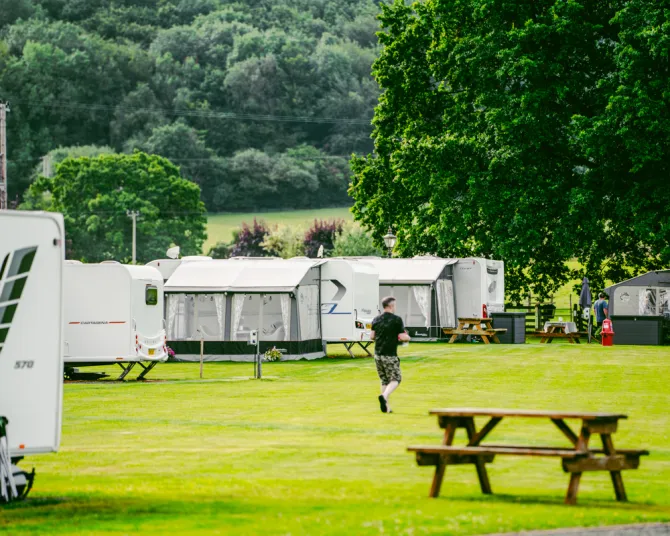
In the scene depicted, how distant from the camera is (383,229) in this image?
5109 cm

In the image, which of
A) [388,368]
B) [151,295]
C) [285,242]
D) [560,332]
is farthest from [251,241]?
[388,368]

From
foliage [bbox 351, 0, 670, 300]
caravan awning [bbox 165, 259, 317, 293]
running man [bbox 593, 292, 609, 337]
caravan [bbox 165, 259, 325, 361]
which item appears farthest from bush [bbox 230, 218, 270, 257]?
caravan [bbox 165, 259, 325, 361]

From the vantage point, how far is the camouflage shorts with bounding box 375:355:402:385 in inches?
789

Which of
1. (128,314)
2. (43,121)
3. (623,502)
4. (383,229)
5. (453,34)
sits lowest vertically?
(623,502)

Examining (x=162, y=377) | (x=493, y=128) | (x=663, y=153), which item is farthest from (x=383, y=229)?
(x=162, y=377)

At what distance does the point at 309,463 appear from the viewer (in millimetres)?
13930

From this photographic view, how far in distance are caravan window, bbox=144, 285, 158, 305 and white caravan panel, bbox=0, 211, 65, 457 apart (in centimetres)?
1745

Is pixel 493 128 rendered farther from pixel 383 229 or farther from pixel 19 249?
pixel 19 249

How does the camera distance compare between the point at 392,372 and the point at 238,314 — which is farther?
the point at 238,314

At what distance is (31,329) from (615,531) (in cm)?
530

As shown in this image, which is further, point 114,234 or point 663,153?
point 114,234

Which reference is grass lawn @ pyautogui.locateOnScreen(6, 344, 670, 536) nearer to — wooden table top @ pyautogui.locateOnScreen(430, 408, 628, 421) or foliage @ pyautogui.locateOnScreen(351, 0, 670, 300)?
wooden table top @ pyautogui.locateOnScreen(430, 408, 628, 421)

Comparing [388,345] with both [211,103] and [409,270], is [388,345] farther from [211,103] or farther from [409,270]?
[211,103]

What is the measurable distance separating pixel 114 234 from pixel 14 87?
1819 inches
